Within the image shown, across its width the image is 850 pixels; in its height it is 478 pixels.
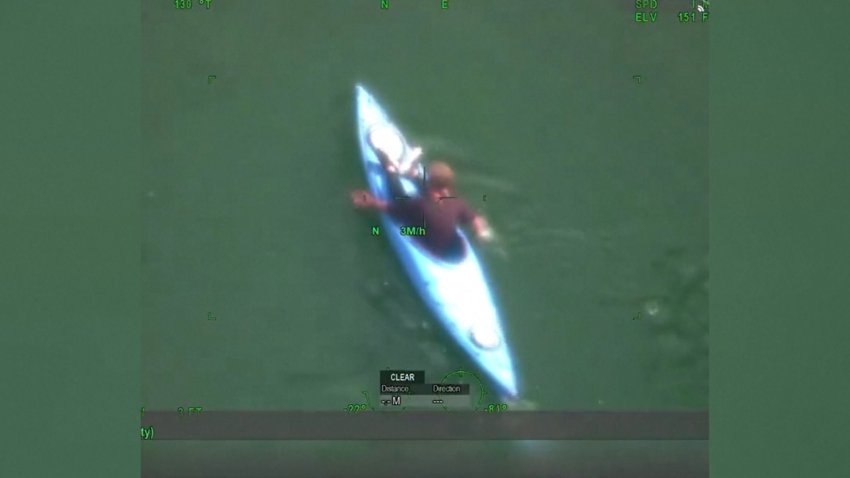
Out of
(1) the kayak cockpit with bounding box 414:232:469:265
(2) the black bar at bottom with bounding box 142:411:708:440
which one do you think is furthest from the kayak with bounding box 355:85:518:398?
(2) the black bar at bottom with bounding box 142:411:708:440

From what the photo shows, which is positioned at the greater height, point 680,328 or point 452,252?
point 452,252

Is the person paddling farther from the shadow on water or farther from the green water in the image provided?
the shadow on water

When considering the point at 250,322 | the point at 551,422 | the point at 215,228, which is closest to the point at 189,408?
the point at 250,322

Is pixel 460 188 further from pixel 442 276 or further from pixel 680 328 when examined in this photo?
pixel 680 328

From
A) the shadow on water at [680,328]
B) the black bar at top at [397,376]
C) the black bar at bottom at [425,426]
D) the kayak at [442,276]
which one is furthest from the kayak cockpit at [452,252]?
the shadow on water at [680,328]

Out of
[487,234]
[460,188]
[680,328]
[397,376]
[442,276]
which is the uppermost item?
[460,188]

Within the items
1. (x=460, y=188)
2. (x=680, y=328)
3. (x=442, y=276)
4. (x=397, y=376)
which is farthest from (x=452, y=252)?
(x=680, y=328)
